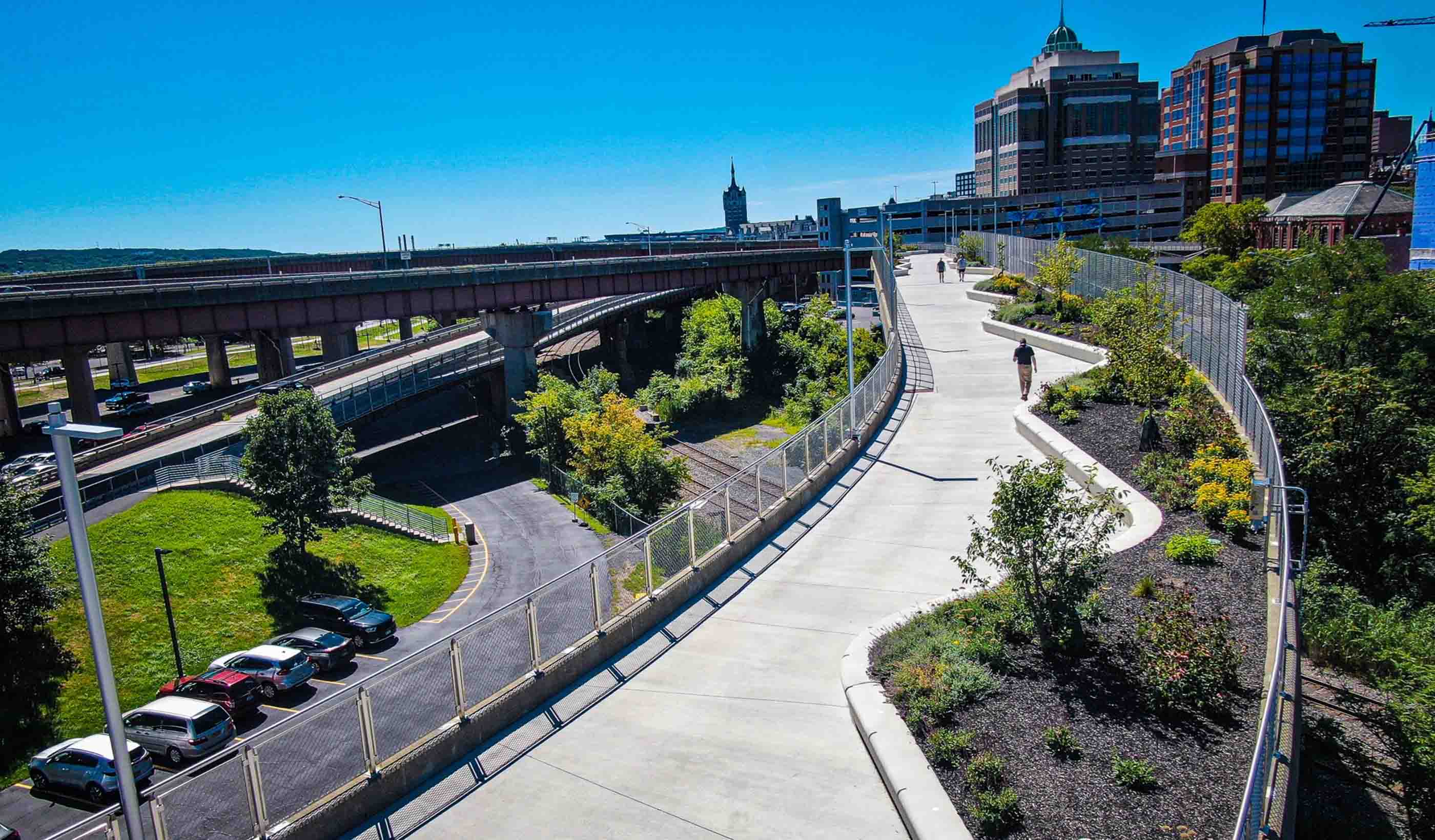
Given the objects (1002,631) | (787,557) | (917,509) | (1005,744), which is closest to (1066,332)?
(917,509)

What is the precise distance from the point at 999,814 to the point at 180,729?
2093 cm

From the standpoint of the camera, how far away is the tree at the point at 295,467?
3391cm

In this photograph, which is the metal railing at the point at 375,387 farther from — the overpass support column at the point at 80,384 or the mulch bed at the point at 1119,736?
the mulch bed at the point at 1119,736

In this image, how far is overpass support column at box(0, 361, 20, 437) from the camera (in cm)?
5931

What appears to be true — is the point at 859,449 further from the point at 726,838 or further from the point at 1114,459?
the point at 726,838

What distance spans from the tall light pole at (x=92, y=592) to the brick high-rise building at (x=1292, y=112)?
6955 inches

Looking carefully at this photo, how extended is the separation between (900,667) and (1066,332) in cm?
2622

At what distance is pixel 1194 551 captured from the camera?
563 inches

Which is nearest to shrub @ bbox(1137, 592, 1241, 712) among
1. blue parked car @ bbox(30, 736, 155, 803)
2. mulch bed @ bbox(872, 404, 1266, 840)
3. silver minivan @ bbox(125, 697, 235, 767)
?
mulch bed @ bbox(872, 404, 1266, 840)

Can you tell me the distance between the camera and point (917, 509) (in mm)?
18531

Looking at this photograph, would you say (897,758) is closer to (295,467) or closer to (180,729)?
(180,729)

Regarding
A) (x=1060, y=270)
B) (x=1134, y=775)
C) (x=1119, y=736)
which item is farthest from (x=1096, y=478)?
(x=1060, y=270)

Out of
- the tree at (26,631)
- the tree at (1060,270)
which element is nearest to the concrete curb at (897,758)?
the tree at (26,631)

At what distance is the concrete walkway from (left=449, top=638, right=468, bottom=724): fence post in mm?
553
